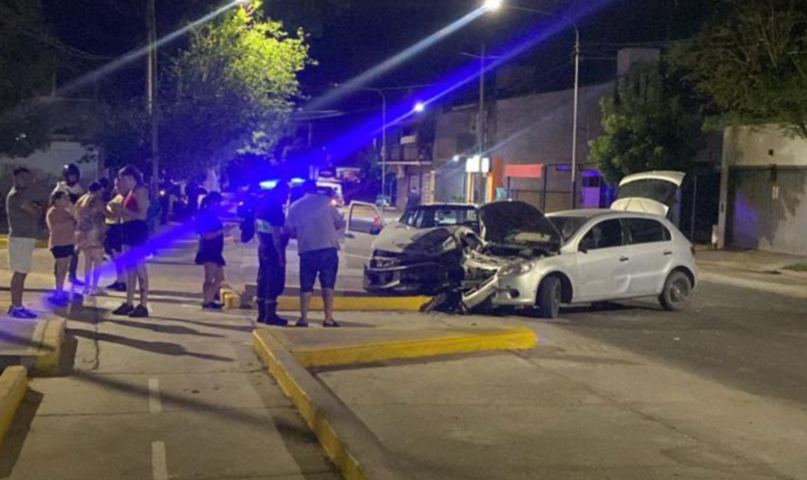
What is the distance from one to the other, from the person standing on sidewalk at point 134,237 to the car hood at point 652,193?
8.79m

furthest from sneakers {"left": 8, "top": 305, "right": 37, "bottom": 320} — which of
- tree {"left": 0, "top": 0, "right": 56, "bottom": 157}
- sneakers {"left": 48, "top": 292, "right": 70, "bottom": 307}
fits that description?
tree {"left": 0, "top": 0, "right": 56, "bottom": 157}

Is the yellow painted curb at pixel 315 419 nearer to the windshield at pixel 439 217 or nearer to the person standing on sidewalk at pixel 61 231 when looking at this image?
the person standing on sidewalk at pixel 61 231

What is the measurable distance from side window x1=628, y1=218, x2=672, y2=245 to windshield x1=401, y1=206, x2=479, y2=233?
10.3ft

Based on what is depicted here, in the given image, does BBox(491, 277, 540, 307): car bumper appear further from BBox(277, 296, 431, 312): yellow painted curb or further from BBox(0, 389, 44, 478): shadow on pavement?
BBox(0, 389, 44, 478): shadow on pavement

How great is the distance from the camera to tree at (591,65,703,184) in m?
34.0

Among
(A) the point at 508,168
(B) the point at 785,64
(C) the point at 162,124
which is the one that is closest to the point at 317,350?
(B) the point at 785,64

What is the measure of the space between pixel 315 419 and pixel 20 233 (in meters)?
6.24

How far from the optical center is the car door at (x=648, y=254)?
15539 millimetres

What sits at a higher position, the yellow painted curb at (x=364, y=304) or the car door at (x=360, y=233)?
the car door at (x=360, y=233)

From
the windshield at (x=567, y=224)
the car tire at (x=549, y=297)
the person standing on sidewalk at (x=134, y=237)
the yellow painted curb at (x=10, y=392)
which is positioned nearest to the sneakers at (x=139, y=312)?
the person standing on sidewalk at (x=134, y=237)

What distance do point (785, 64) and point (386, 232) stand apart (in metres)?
14.8

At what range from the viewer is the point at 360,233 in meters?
21.7

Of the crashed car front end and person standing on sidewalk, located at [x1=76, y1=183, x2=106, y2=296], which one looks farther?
the crashed car front end

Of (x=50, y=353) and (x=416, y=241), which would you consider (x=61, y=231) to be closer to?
(x=50, y=353)
